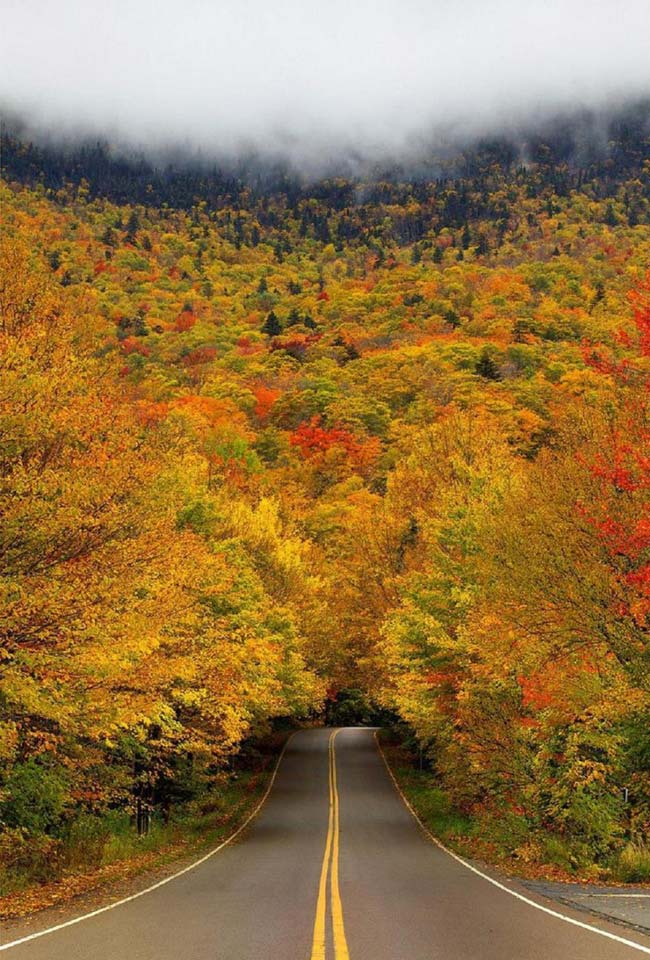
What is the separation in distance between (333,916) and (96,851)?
871cm

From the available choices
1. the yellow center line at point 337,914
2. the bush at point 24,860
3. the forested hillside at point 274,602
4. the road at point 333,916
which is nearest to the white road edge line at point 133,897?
the road at point 333,916

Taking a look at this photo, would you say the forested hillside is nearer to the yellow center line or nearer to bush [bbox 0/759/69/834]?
bush [bbox 0/759/69/834]

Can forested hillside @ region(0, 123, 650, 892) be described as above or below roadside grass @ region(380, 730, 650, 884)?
above

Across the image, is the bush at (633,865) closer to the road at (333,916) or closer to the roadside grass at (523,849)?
the roadside grass at (523,849)

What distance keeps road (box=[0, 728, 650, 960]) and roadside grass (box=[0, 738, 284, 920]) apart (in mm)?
1445

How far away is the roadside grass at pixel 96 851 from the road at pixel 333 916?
1.45 metres

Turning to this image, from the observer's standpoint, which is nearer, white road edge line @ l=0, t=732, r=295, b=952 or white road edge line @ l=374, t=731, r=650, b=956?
white road edge line @ l=374, t=731, r=650, b=956

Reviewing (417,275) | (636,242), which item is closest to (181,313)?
(417,275)

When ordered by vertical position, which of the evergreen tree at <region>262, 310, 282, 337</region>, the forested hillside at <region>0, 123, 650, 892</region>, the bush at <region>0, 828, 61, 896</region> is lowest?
the bush at <region>0, 828, 61, 896</region>

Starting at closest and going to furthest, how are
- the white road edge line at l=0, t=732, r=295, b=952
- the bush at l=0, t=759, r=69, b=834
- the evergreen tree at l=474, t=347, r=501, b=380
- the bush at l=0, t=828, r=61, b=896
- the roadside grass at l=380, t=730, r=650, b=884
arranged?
the white road edge line at l=0, t=732, r=295, b=952, the bush at l=0, t=828, r=61, b=896, the bush at l=0, t=759, r=69, b=834, the roadside grass at l=380, t=730, r=650, b=884, the evergreen tree at l=474, t=347, r=501, b=380

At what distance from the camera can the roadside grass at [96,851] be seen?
48.7 ft

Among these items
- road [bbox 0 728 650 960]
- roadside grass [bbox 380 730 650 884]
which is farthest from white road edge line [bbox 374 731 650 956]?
roadside grass [bbox 380 730 650 884]

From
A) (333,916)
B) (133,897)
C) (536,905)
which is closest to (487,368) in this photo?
(536,905)

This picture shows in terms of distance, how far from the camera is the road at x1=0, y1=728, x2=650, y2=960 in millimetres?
9844
